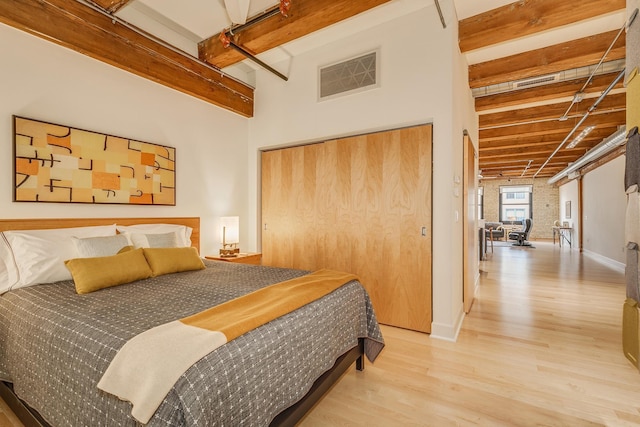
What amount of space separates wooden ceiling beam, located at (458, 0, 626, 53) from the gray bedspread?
9.44 feet

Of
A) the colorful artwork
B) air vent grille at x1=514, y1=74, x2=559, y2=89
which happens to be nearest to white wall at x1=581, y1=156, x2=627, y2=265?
air vent grille at x1=514, y1=74, x2=559, y2=89

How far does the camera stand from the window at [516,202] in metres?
12.8

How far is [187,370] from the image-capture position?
1.02 m

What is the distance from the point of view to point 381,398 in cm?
195

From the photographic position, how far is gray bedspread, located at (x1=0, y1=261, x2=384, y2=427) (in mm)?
1066

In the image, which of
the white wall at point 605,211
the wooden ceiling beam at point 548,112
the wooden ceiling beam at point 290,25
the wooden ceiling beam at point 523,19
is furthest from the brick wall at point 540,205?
the wooden ceiling beam at point 290,25

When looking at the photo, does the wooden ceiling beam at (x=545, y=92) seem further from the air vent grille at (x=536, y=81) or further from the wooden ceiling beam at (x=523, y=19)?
the wooden ceiling beam at (x=523, y=19)

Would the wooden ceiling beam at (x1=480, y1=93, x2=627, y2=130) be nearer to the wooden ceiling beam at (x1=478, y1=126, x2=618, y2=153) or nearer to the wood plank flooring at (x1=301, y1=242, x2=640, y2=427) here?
the wooden ceiling beam at (x1=478, y1=126, x2=618, y2=153)

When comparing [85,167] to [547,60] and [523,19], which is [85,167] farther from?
[547,60]

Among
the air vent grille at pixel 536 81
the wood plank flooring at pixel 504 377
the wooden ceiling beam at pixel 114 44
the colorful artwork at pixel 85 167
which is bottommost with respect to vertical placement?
the wood plank flooring at pixel 504 377

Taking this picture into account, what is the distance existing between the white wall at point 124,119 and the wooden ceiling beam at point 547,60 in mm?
3295

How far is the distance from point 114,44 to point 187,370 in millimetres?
3012

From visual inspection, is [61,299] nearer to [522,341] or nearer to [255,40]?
[255,40]

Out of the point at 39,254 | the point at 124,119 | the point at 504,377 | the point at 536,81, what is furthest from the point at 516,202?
the point at 39,254
